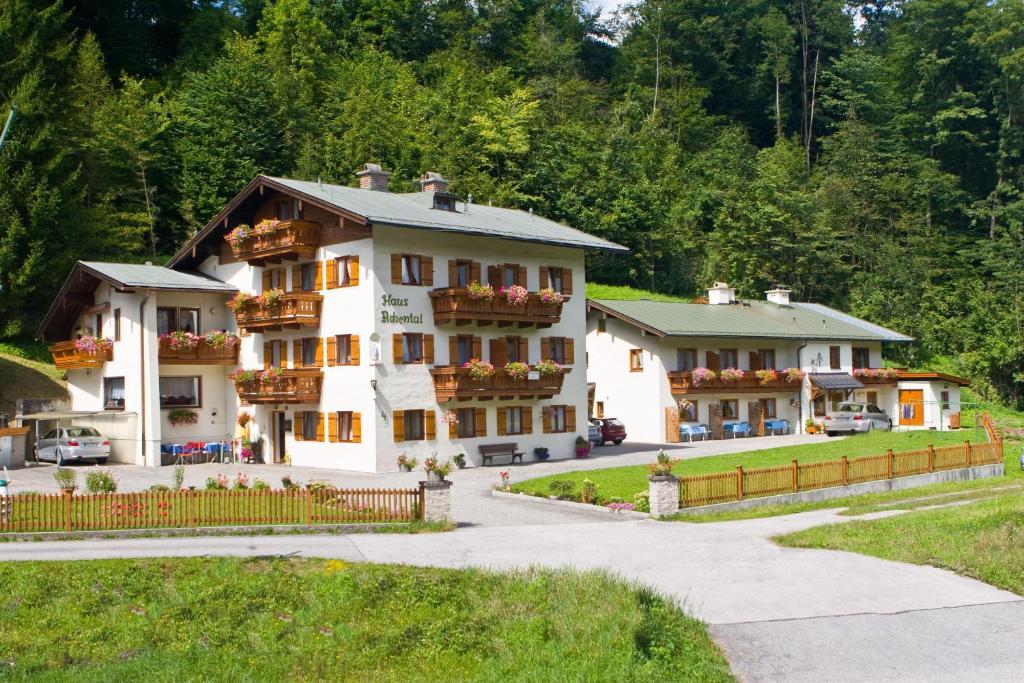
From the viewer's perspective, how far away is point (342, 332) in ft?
131

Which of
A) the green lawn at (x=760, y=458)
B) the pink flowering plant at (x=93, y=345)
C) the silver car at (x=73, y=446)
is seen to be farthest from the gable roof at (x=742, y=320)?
the silver car at (x=73, y=446)

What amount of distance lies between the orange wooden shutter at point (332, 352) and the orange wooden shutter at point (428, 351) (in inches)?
128

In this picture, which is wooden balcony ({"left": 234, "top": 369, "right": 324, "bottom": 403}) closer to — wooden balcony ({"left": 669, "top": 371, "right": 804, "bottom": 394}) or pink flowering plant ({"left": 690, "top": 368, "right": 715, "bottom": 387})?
wooden balcony ({"left": 669, "top": 371, "right": 804, "bottom": 394})

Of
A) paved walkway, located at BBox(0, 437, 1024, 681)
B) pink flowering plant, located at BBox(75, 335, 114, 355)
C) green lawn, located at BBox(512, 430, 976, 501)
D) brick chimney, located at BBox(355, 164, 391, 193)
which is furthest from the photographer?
brick chimney, located at BBox(355, 164, 391, 193)

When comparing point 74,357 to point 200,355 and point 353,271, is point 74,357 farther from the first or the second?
point 353,271

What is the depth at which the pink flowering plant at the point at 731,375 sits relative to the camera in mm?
51812

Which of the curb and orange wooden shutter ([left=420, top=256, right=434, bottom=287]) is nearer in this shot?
the curb

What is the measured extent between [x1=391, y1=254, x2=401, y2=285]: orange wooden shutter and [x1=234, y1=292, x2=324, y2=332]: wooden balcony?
323cm

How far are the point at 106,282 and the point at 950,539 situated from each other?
3317cm

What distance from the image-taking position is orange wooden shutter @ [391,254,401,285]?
129 feet

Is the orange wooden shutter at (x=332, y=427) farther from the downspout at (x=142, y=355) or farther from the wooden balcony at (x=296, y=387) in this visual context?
the downspout at (x=142, y=355)

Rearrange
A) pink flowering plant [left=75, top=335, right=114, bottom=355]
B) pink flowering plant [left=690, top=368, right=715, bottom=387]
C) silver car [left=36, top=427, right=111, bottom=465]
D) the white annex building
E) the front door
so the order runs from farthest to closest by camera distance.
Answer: the front door → the white annex building → pink flowering plant [left=690, top=368, right=715, bottom=387] → pink flowering plant [left=75, top=335, right=114, bottom=355] → silver car [left=36, top=427, right=111, bottom=465]

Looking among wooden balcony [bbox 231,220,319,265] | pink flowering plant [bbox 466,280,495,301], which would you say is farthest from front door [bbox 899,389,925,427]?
wooden balcony [bbox 231,220,319,265]

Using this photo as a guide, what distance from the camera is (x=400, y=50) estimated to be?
320 ft
